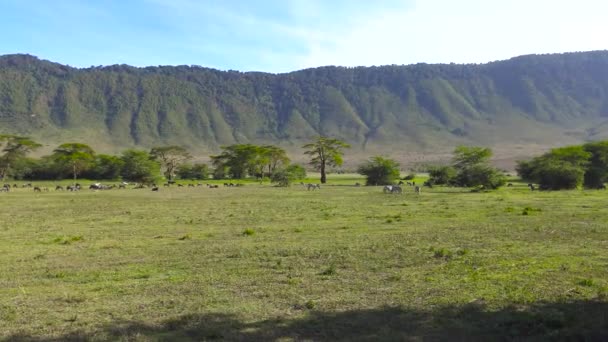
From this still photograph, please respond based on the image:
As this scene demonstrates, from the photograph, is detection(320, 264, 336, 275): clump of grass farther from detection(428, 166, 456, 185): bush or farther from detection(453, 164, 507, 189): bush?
detection(428, 166, 456, 185): bush

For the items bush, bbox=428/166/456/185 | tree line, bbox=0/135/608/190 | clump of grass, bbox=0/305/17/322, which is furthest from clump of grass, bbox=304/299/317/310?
bush, bbox=428/166/456/185

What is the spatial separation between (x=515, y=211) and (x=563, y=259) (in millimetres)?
15358

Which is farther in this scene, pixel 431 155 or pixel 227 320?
pixel 431 155

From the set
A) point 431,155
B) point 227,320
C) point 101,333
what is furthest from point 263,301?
point 431,155

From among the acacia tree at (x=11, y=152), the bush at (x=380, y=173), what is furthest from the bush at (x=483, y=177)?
the acacia tree at (x=11, y=152)

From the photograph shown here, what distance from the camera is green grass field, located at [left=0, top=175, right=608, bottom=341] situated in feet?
27.3

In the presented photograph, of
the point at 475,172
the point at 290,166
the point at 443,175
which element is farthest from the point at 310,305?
the point at 290,166

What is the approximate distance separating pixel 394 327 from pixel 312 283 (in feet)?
10.6

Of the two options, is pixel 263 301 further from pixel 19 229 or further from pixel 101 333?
pixel 19 229

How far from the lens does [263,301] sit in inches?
392

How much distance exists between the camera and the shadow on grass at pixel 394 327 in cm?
794

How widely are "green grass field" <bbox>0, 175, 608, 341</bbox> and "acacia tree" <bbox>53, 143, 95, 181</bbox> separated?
75.4 meters

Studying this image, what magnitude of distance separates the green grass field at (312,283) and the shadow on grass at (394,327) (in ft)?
0.08

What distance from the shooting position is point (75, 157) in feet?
299
